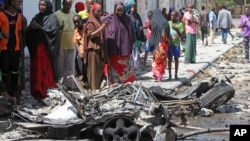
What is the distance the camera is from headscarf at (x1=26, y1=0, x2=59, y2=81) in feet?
32.0

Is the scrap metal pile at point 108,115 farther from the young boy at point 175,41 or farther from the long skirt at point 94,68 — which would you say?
the young boy at point 175,41

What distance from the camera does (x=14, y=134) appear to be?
Result: 7871 mm

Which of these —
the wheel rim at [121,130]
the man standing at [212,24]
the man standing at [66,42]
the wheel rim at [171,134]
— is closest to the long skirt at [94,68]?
the man standing at [66,42]

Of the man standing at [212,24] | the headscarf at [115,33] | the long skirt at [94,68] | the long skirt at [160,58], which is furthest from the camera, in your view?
the man standing at [212,24]

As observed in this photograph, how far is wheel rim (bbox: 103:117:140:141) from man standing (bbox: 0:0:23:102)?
261 cm

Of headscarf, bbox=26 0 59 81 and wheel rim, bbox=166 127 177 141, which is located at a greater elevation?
headscarf, bbox=26 0 59 81

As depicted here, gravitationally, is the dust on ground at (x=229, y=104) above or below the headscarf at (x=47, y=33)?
below

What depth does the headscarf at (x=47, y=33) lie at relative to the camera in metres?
9.75

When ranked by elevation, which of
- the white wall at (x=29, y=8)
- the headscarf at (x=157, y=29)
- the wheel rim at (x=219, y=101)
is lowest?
the wheel rim at (x=219, y=101)

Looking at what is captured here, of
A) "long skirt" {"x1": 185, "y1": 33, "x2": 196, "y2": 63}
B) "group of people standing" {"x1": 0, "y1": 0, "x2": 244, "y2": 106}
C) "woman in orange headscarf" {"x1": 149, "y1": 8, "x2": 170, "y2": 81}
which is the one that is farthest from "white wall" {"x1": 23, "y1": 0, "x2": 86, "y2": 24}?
"group of people standing" {"x1": 0, "y1": 0, "x2": 244, "y2": 106}

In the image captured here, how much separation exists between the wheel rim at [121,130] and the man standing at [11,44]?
2.61m

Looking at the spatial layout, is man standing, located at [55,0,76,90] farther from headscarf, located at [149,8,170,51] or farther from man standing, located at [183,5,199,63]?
man standing, located at [183,5,199,63]

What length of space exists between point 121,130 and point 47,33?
3318mm

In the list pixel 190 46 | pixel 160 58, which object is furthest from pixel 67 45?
pixel 190 46
